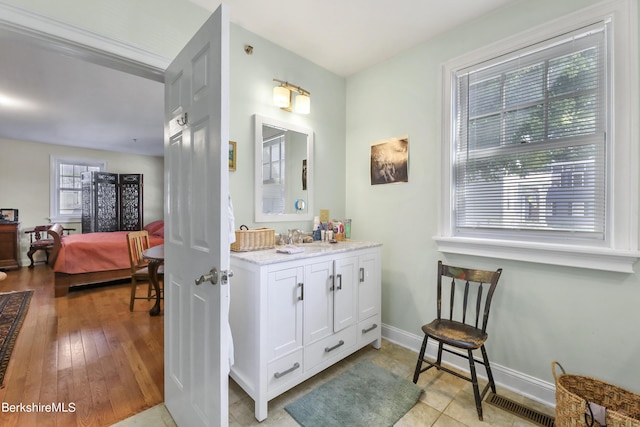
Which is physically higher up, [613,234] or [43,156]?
[43,156]

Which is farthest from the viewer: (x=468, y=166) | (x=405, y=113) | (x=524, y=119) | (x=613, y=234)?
(x=405, y=113)

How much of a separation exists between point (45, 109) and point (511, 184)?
5645 millimetres

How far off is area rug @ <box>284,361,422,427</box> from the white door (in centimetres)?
64

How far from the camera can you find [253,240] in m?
2.02

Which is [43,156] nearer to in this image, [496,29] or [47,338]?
[47,338]

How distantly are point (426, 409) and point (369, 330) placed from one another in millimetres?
711

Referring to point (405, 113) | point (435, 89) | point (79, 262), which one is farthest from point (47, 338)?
point (435, 89)

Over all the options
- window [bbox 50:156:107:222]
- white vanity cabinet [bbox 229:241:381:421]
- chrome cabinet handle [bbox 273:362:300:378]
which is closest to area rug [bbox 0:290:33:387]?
white vanity cabinet [bbox 229:241:381:421]

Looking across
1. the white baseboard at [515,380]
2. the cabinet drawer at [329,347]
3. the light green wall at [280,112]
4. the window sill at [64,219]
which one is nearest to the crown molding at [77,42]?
the light green wall at [280,112]

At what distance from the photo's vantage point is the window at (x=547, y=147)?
1565 mm

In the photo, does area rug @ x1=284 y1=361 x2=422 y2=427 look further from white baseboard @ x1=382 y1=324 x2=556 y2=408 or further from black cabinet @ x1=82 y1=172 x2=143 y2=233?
black cabinet @ x1=82 y1=172 x2=143 y2=233

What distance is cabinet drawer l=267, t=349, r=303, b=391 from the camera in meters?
1.69

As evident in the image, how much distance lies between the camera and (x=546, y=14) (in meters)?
1.80

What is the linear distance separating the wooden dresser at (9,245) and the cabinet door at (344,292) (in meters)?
6.67
